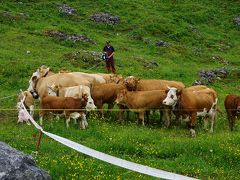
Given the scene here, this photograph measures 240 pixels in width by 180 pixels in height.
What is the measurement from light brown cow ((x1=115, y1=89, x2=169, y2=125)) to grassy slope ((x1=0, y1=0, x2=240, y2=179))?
2.53 ft

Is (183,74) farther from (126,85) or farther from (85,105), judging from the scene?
(85,105)

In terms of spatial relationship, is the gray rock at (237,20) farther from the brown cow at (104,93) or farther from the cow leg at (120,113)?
the cow leg at (120,113)

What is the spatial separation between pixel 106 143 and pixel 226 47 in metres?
32.5

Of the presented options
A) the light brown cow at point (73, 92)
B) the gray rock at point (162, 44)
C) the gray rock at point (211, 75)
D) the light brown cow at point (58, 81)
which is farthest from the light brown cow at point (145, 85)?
the gray rock at point (162, 44)

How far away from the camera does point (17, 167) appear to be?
1059 cm

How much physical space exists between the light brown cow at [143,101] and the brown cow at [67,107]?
2464mm

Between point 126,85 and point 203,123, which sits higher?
point 126,85

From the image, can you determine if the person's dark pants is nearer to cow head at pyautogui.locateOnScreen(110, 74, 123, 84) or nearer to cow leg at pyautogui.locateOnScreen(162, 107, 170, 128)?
cow head at pyautogui.locateOnScreen(110, 74, 123, 84)

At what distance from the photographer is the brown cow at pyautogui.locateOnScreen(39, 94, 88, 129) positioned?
19.0 metres

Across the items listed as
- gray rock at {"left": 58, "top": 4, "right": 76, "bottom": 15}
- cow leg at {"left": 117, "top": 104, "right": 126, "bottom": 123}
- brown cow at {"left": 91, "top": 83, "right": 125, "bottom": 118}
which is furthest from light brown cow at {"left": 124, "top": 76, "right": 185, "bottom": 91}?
gray rock at {"left": 58, "top": 4, "right": 76, "bottom": 15}

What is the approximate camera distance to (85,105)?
64.5 ft

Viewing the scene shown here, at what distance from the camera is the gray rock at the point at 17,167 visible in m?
10.4

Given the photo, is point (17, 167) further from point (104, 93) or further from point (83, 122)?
point (104, 93)

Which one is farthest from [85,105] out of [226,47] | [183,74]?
[226,47]
